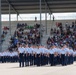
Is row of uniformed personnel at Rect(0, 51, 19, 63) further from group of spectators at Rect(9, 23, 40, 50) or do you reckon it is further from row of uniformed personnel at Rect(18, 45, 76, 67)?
row of uniformed personnel at Rect(18, 45, 76, 67)

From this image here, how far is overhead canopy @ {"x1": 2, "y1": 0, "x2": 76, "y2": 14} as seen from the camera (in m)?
50.1

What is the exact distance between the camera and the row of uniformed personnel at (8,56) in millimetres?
40031

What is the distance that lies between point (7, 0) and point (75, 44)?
10998 mm

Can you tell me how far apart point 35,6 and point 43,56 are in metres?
24.7

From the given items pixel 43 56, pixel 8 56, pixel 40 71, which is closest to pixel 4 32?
pixel 8 56

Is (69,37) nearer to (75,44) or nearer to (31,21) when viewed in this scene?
(75,44)

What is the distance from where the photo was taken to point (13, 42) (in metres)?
49.5

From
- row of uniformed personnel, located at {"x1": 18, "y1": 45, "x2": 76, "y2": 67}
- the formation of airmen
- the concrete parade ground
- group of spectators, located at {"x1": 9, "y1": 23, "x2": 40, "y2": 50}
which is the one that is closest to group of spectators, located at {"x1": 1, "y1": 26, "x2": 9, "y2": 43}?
group of spectators, located at {"x1": 9, "y1": 23, "x2": 40, "y2": 50}

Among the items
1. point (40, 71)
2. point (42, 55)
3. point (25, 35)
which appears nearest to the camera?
point (40, 71)

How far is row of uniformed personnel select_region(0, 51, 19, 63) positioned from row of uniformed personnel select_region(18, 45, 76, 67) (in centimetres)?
1122

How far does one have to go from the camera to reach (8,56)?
40094 millimetres

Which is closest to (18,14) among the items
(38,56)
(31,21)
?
(31,21)

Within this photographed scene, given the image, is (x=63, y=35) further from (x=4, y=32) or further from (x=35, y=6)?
(x=4, y=32)

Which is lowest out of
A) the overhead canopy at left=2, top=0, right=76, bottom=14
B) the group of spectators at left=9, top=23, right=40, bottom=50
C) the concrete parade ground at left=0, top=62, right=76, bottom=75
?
the concrete parade ground at left=0, top=62, right=76, bottom=75
